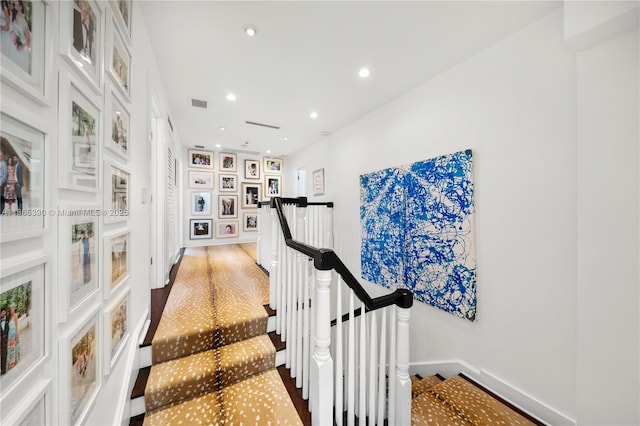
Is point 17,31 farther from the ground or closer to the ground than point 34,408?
farther from the ground

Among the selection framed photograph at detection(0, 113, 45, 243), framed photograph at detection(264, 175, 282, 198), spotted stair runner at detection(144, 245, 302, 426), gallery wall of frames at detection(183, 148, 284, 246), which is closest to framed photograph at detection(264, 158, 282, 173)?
gallery wall of frames at detection(183, 148, 284, 246)

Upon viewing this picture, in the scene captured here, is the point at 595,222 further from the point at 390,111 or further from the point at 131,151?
the point at 131,151

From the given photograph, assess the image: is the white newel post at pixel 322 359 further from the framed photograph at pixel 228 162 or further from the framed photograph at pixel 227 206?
the framed photograph at pixel 228 162

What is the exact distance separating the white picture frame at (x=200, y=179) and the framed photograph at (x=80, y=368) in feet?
16.6

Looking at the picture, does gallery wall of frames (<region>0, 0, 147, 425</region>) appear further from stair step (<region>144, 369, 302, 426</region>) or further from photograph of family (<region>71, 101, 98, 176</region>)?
stair step (<region>144, 369, 302, 426</region>)

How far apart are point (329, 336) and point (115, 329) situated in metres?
1.10

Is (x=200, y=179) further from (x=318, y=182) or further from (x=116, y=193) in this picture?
(x=116, y=193)

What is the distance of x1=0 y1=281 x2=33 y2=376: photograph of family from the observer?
550 millimetres

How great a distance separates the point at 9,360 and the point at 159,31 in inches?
88.4

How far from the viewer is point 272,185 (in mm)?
6445

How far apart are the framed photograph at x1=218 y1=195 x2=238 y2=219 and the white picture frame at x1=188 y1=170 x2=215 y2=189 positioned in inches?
15.7

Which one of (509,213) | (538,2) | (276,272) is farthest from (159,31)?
(509,213)

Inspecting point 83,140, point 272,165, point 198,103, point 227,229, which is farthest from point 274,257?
point 272,165

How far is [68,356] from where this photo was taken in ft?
2.62
